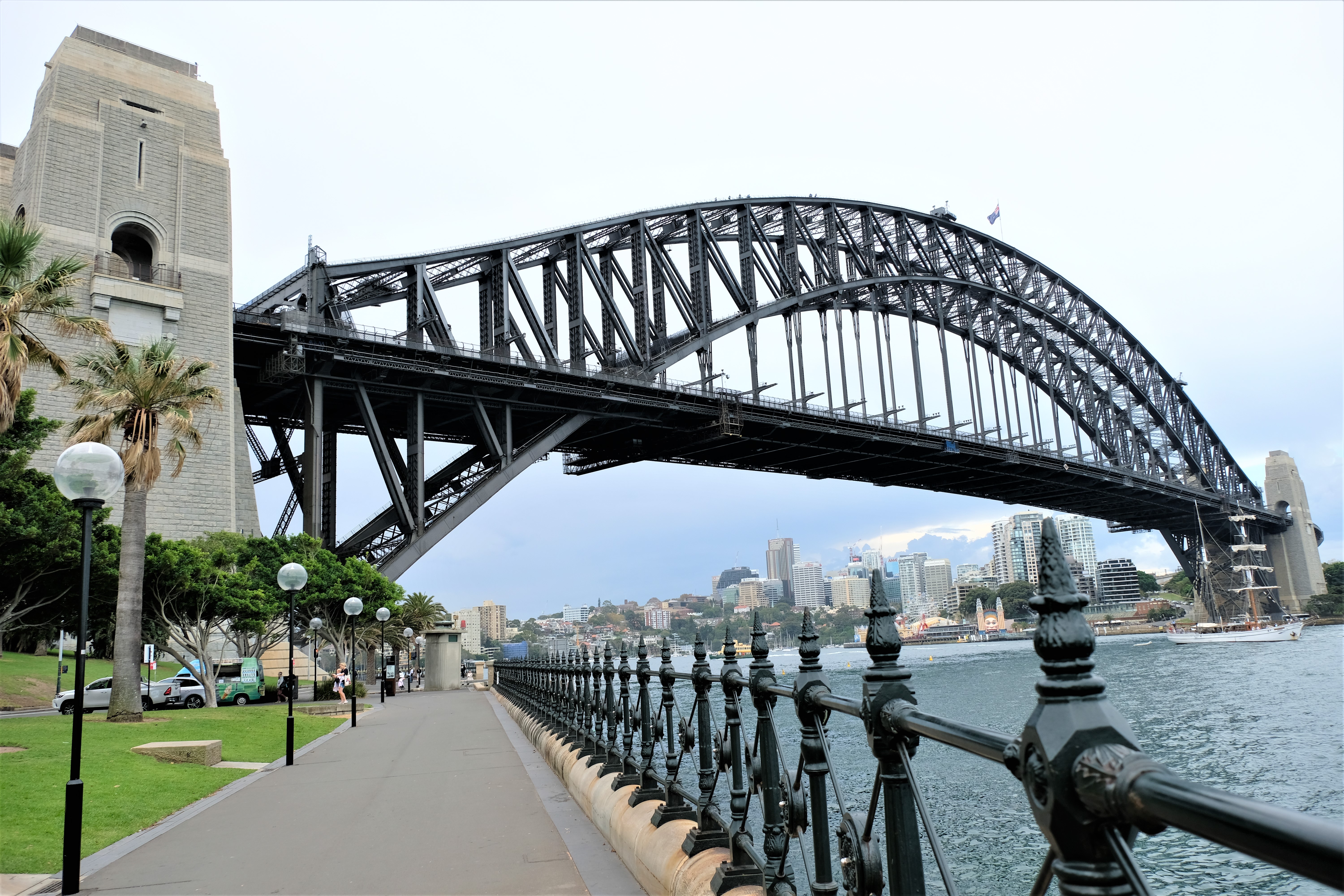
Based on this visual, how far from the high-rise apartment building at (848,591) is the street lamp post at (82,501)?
75.8m

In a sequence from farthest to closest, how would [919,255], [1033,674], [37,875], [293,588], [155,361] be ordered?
[919,255]
[1033,674]
[155,361]
[293,588]
[37,875]

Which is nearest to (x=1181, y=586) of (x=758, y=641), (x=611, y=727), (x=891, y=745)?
(x=611, y=727)

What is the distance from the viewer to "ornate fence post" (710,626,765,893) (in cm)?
473

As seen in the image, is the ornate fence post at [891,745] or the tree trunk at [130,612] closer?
the ornate fence post at [891,745]

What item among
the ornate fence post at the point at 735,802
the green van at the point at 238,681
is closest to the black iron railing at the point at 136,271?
the green van at the point at 238,681

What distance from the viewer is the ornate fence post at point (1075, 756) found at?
156 cm

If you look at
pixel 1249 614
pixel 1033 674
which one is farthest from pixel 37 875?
pixel 1249 614

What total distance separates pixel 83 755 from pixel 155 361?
41.8ft

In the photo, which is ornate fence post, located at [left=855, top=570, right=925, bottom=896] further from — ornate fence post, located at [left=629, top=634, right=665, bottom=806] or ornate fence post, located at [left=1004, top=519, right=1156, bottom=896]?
ornate fence post, located at [left=629, top=634, right=665, bottom=806]

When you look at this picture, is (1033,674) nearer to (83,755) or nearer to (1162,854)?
(1162,854)

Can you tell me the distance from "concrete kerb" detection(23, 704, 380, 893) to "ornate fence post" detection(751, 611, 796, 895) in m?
5.87

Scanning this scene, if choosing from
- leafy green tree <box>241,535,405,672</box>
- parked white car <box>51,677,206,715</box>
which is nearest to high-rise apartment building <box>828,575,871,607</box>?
leafy green tree <box>241,535,405,672</box>

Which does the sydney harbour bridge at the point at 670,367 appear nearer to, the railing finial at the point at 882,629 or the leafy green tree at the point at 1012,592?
the leafy green tree at the point at 1012,592

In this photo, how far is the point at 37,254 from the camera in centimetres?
3606
